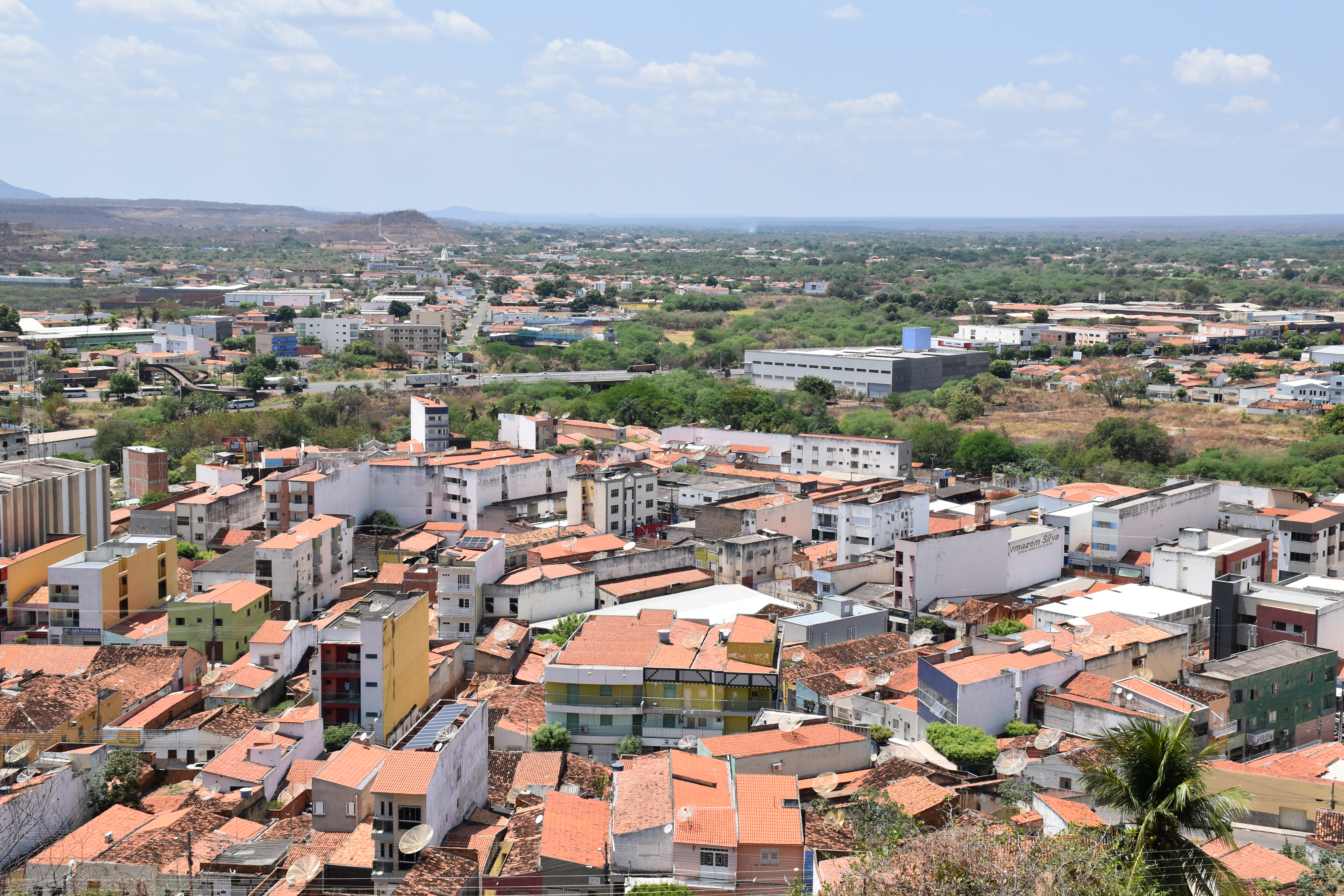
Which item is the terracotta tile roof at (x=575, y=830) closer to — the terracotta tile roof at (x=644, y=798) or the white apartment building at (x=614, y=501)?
the terracotta tile roof at (x=644, y=798)

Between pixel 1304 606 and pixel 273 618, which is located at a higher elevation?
pixel 1304 606

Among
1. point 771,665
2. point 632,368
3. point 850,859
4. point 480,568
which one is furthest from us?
point 632,368

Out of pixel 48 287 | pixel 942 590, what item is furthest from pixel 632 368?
pixel 48 287

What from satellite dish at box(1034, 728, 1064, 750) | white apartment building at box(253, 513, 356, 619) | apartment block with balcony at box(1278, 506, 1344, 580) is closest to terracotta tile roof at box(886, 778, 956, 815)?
satellite dish at box(1034, 728, 1064, 750)

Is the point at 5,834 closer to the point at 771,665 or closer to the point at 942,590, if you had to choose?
the point at 771,665

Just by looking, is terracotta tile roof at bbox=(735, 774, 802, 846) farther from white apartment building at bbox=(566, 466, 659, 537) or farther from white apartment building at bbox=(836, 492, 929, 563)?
white apartment building at bbox=(566, 466, 659, 537)

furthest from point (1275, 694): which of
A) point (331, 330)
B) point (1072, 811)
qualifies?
point (331, 330)

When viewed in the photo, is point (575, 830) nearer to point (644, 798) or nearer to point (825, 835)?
point (644, 798)

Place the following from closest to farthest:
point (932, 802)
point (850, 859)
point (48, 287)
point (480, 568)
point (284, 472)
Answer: point (850, 859), point (932, 802), point (480, 568), point (284, 472), point (48, 287)
